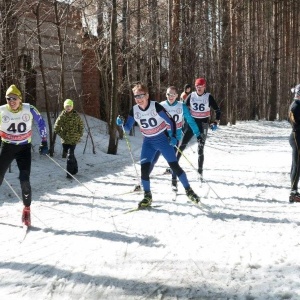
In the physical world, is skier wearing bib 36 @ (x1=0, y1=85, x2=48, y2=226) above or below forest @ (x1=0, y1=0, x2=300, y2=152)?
below

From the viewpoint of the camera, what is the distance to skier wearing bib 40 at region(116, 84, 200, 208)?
6607mm

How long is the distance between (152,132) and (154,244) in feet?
7.44

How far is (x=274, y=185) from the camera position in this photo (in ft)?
28.3

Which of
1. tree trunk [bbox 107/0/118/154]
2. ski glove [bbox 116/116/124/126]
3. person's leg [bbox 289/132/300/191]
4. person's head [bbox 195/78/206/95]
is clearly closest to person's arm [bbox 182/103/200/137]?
person's head [bbox 195/78/206/95]

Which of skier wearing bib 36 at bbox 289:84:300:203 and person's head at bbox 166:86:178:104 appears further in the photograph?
person's head at bbox 166:86:178:104

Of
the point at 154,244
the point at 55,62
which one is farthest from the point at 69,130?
the point at 55,62

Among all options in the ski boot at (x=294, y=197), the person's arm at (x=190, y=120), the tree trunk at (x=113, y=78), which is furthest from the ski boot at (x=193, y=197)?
the tree trunk at (x=113, y=78)

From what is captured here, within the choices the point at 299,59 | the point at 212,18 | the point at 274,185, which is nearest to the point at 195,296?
the point at 274,185

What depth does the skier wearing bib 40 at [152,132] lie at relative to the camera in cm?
661

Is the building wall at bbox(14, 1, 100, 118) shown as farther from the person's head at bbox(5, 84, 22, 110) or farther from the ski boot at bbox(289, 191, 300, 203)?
the ski boot at bbox(289, 191, 300, 203)

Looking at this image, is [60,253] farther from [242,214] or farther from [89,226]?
[242,214]

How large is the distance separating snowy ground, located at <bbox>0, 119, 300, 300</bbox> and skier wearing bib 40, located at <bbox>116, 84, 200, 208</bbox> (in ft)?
1.97

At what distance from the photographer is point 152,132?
6711mm

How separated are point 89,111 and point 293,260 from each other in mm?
19779
